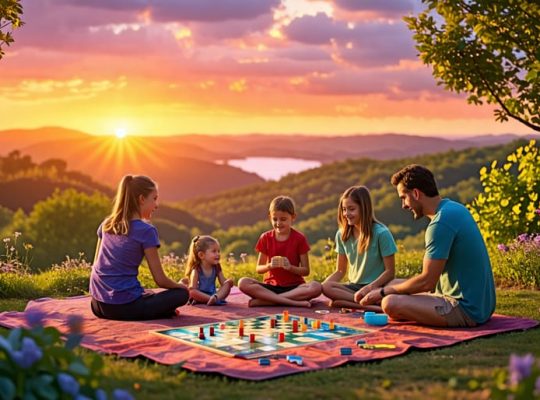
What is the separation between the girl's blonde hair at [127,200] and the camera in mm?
8711

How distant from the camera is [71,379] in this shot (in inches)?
175

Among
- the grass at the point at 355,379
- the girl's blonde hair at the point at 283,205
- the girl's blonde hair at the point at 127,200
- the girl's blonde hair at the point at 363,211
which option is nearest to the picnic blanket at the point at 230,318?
the grass at the point at 355,379

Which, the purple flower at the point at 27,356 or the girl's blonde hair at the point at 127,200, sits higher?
the girl's blonde hair at the point at 127,200

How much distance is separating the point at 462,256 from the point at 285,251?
108 inches

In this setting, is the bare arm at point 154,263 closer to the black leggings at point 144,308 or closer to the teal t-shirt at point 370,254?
the black leggings at point 144,308

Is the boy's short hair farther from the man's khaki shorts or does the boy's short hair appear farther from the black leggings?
the black leggings

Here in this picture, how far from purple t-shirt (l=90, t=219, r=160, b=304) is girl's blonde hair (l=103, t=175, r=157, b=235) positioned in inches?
3.0

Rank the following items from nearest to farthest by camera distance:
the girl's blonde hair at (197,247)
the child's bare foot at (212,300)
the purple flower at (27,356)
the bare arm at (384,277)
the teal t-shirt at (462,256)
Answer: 1. the purple flower at (27,356)
2. the teal t-shirt at (462,256)
3. the bare arm at (384,277)
4. the child's bare foot at (212,300)
5. the girl's blonde hair at (197,247)

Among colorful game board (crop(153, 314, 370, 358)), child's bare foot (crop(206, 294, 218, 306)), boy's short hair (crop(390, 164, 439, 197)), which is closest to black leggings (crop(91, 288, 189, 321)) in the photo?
colorful game board (crop(153, 314, 370, 358))

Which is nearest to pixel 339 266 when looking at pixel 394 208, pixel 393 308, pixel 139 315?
pixel 393 308

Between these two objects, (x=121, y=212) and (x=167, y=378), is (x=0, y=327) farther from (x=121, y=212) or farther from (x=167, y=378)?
(x=167, y=378)

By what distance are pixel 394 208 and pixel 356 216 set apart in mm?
51497

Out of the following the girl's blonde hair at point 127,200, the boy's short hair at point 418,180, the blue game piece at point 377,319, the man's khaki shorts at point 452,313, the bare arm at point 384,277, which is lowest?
the blue game piece at point 377,319

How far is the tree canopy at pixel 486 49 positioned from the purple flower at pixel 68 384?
9270mm
